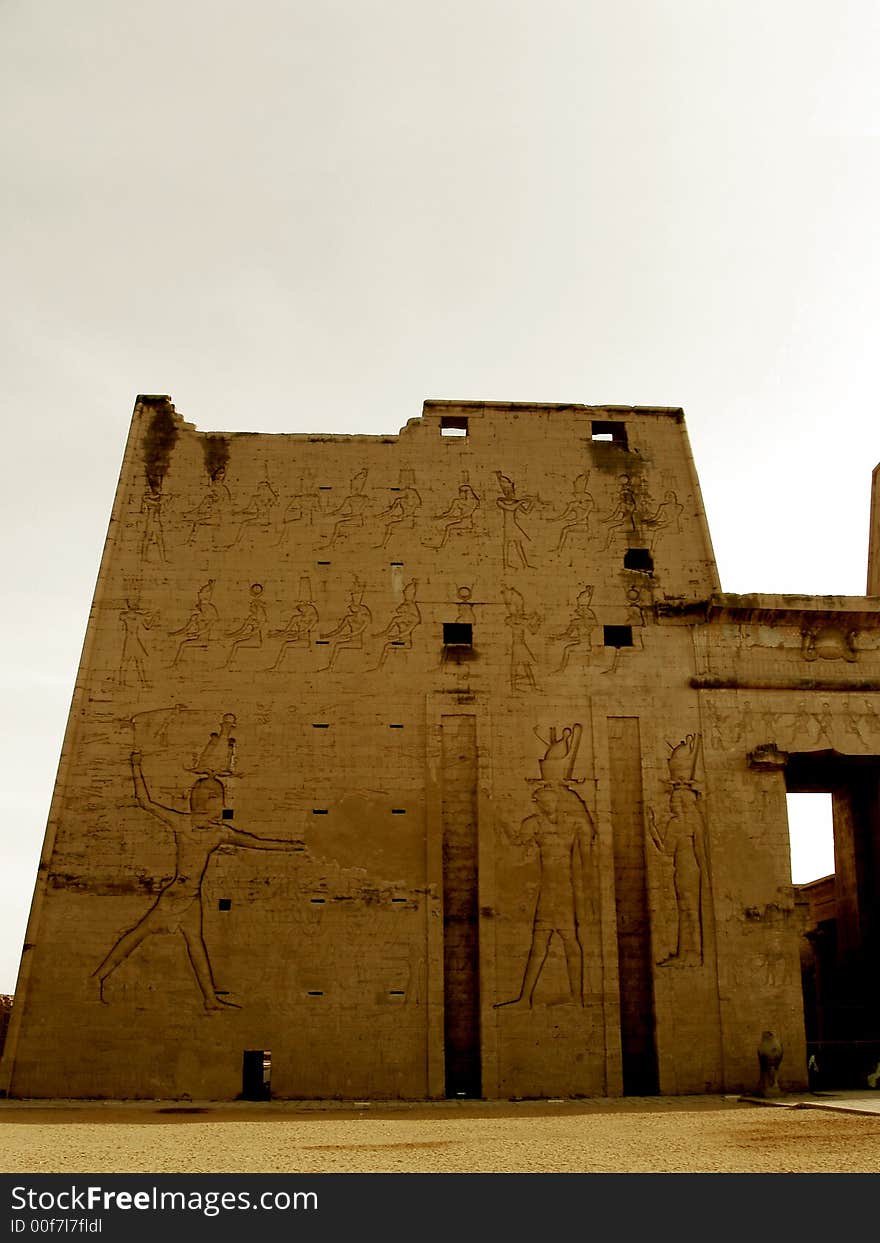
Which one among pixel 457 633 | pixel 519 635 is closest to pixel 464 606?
pixel 457 633

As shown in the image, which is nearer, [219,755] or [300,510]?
[219,755]

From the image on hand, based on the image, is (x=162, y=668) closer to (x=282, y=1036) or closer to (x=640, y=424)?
(x=282, y=1036)

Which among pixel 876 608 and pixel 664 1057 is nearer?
pixel 664 1057

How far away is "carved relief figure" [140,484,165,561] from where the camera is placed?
731 inches

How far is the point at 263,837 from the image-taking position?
16812 millimetres

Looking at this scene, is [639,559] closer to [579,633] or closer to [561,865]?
[579,633]

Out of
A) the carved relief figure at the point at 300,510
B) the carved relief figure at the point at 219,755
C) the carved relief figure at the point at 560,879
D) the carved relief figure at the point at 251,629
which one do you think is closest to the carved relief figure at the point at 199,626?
the carved relief figure at the point at 251,629

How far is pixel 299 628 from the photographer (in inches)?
710

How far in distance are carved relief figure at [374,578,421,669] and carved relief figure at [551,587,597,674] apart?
2335 millimetres

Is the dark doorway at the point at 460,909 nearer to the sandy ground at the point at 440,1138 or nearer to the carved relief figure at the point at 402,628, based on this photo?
the sandy ground at the point at 440,1138

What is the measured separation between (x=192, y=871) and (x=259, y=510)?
20.2ft

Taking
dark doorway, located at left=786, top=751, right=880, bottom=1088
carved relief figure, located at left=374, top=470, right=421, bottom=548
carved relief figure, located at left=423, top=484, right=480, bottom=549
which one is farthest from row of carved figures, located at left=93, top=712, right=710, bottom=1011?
carved relief figure, located at left=374, top=470, right=421, bottom=548

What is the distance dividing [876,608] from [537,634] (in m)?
5.70
